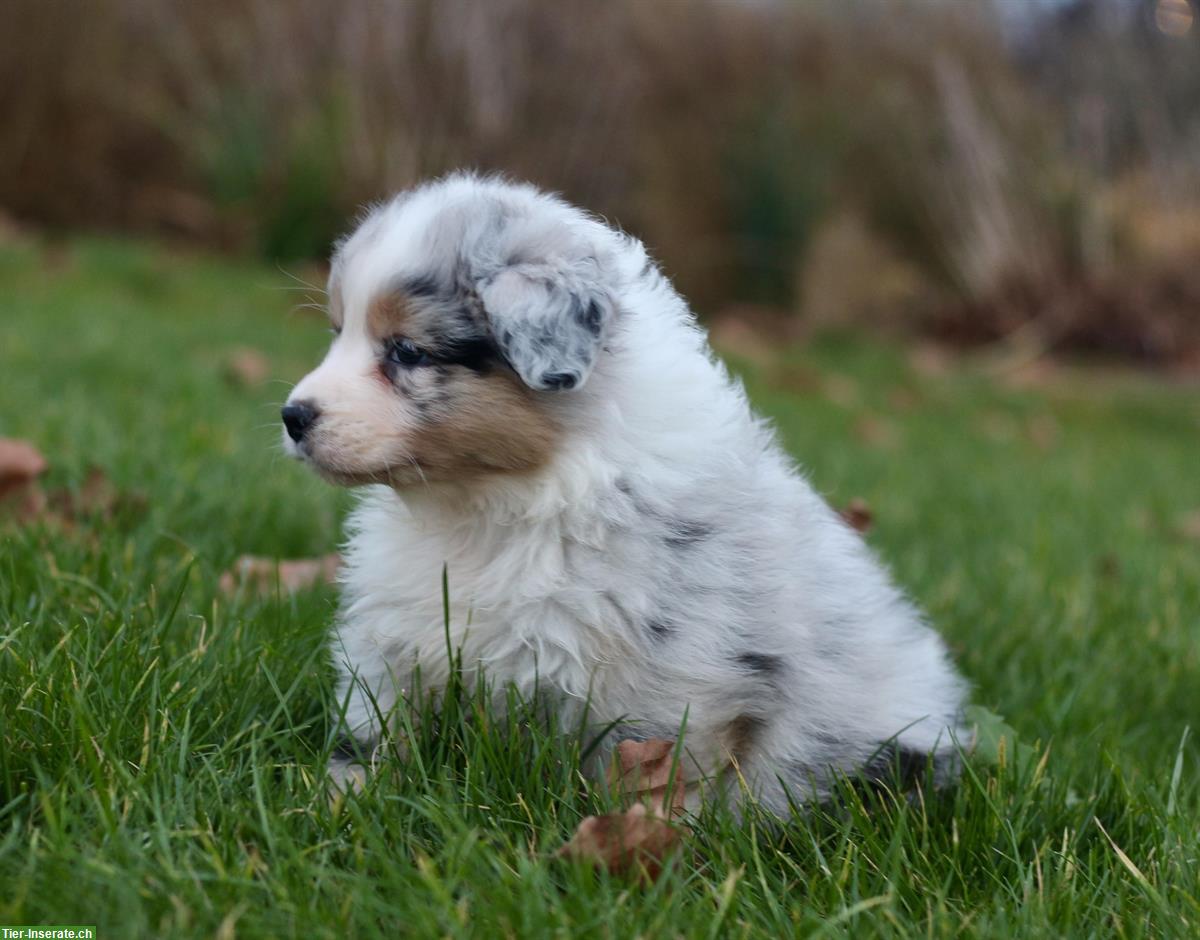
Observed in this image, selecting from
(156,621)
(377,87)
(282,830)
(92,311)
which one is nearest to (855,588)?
(282,830)

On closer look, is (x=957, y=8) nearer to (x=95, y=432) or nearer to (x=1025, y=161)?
(x=1025, y=161)

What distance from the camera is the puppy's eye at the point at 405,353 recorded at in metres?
2.65

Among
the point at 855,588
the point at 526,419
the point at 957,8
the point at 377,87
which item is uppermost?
the point at 957,8

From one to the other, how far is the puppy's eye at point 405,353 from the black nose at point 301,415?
191 mm

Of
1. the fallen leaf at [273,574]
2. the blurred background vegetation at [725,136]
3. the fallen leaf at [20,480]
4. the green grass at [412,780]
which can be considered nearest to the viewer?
the green grass at [412,780]

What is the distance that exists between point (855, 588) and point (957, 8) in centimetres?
1745

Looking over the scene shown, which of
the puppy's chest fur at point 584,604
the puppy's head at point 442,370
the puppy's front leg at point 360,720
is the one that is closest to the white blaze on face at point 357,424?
the puppy's head at point 442,370

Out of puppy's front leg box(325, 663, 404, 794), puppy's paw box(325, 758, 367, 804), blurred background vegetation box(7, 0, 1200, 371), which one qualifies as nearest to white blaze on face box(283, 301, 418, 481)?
puppy's front leg box(325, 663, 404, 794)

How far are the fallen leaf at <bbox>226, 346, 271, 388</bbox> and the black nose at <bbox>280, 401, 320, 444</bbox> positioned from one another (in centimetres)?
478

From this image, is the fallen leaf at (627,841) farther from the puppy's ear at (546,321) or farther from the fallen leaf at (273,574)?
the fallen leaf at (273,574)

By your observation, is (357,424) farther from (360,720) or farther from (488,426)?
(360,720)

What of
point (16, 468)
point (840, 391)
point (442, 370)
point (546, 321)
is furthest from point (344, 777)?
point (840, 391)

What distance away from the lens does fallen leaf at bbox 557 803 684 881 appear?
2.23 meters

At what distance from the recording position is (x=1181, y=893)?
235cm
